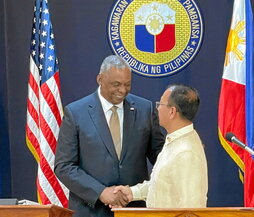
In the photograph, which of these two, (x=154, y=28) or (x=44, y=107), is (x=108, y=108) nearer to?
(x=44, y=107)

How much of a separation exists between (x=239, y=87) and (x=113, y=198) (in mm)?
1487

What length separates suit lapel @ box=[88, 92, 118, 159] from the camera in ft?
12.5

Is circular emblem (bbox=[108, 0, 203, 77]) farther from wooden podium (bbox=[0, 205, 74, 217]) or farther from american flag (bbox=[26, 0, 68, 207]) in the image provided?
wooden podium (bbox=[0, 205, 74, 217])

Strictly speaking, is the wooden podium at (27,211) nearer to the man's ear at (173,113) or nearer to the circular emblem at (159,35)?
the man's ear at (173,113)

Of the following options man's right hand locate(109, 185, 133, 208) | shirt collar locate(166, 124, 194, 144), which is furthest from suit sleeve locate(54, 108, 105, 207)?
shirt collar locate(166, 124, 194, 144)

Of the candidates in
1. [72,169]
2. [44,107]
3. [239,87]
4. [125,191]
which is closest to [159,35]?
[239,87]

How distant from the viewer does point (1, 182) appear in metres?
5.45

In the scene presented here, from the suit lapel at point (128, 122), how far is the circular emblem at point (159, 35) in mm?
1537

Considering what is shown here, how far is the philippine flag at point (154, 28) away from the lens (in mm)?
5426

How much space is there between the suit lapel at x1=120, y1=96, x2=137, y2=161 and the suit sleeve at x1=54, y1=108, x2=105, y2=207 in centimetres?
26

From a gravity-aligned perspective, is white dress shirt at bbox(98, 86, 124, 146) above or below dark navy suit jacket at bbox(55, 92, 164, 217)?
above

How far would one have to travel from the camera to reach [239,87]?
181 inches

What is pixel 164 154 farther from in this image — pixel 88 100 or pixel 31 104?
pixel 31 104

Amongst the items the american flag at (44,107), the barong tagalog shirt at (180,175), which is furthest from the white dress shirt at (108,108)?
the american flag at (44,107)
